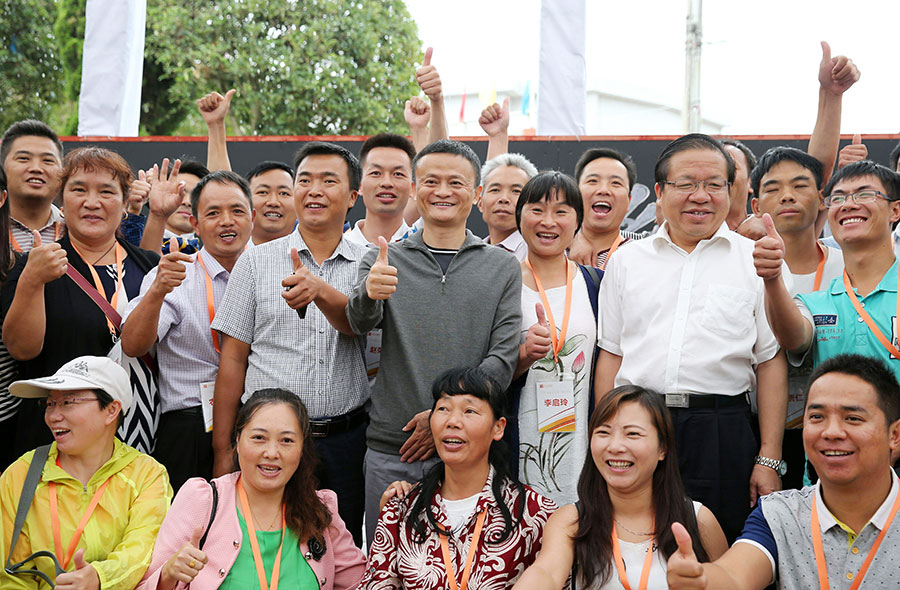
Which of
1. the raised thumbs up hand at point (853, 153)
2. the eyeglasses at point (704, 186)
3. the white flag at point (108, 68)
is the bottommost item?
Answer: the eyeglasses at point (704, 186)

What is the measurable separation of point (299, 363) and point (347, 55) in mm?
11928

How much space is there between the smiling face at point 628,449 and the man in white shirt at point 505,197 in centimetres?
161

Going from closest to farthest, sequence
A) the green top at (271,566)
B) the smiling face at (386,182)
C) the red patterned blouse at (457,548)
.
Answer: the red patterned blouse at (457,548), the green top at (271,566), the smiling face at (386,182)

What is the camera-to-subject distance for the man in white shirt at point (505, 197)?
4.46 m

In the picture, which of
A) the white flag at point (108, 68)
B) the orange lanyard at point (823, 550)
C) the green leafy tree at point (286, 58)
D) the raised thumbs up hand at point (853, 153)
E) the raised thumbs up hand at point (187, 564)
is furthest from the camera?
the green leafy tree at point (286, 58)

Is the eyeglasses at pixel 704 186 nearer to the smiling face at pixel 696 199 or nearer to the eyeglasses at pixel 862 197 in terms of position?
the smiling face at pixel 696 199

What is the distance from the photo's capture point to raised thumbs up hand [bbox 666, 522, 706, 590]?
2.49 meters

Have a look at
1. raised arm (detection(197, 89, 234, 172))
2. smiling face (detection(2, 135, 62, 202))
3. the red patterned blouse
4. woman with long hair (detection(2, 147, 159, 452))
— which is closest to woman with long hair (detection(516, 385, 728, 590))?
the red patterned blouse

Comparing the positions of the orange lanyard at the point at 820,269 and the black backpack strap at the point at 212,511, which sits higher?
the orange lanyard at the point at 820,269

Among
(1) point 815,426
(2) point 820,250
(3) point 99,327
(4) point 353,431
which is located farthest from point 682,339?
(3) point 99,327

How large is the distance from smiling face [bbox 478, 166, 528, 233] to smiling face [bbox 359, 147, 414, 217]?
471 millimetres

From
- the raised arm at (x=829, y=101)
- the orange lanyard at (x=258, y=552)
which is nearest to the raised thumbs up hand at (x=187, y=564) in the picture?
the orange lanyard at (x=258, y=552)

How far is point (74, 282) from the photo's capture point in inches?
143

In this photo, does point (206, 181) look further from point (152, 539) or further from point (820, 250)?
point (820, 250)
